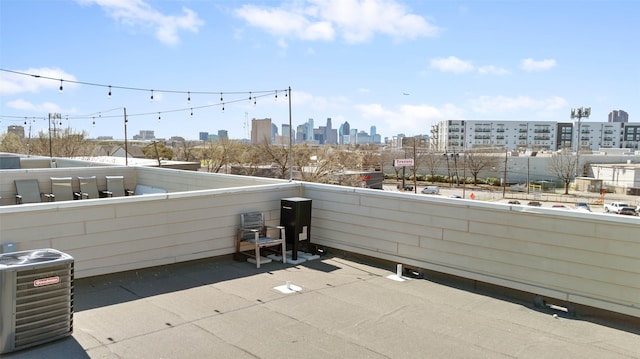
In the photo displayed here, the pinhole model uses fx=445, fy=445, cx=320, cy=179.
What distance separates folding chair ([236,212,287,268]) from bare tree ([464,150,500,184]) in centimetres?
5734

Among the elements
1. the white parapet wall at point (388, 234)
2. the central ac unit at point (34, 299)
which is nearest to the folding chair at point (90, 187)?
the white parapet wall at point (388, 234)

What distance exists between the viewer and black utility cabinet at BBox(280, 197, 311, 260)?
19.9 feet

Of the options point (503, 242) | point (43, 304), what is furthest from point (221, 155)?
point (43, 304)

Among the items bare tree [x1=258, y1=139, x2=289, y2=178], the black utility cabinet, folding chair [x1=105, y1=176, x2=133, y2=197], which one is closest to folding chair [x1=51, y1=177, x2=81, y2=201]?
folding chair [x1=105, y1=176, x2=133, y2=197]

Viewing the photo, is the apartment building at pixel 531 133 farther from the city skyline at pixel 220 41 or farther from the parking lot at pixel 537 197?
the city skyline at pixel 220 41

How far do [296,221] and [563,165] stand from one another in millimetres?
61249

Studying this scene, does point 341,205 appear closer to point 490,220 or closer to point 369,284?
point 369,284

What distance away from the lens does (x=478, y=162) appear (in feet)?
200

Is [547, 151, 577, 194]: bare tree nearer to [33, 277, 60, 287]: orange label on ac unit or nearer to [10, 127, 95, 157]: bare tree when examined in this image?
[10, 127, 95, 157]: bare tree

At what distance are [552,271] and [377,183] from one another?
35700mm

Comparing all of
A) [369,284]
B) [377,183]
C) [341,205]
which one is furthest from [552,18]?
[377,183]

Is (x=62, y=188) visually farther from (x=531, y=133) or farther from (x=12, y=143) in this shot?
(x=531, y=133)

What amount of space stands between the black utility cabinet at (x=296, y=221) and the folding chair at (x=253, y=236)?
5.3 inches

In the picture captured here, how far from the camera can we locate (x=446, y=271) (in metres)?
5.18
